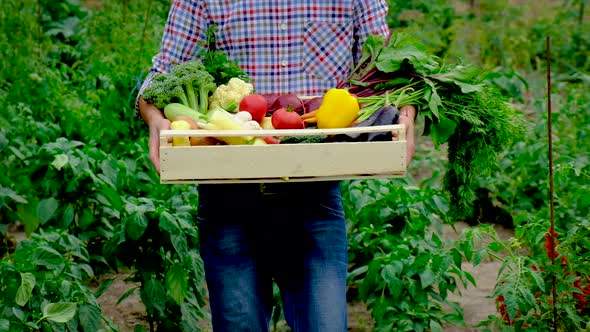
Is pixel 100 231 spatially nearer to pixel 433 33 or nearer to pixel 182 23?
pixel 182 23

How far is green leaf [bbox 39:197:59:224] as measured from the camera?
4437 millimetres

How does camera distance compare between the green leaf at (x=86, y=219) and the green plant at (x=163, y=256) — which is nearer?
the green plant at (x=163, y=256)

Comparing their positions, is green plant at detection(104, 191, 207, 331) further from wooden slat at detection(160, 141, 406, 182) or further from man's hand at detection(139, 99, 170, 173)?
wooden slat at detection(160, 141, 406, 182)

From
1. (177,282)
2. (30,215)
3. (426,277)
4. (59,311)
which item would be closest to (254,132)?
(59,311)

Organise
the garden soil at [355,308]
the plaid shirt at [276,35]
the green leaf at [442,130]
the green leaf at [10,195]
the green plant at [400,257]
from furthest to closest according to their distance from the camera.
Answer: the garden soil at [355,308], the green leaf at [10,195], the green plant at [400,257], the plaid shirt at [276,35], the green leaf at [442,130]

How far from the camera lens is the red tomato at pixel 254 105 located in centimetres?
271

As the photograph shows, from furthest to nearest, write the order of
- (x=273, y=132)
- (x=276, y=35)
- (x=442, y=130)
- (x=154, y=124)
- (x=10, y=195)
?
(x=10, y=195) → (x=276, y=35) → (x=442, y=130) → (x=154, y=124) → (x=273, y=132)

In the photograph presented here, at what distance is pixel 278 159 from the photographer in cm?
251

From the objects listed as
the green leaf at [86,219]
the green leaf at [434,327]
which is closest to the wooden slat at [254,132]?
the green leaf at [434,327]

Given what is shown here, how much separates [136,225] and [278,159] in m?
1.45

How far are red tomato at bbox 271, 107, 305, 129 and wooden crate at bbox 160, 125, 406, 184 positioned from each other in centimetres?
15

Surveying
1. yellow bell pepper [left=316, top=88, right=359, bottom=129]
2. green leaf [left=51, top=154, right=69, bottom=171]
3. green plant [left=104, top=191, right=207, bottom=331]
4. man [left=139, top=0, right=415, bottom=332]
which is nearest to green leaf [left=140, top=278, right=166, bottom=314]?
green plant [left=104, top=191, right=207, bottom=331]

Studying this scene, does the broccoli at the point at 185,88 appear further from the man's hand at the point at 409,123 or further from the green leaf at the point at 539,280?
the green leaf at the point at 539,280

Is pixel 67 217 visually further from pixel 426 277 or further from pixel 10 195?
pixel 426 277
